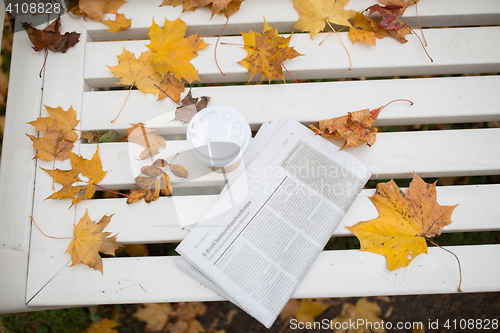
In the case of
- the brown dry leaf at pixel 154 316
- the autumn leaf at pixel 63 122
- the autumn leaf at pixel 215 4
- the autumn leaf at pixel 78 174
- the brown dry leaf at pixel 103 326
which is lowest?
the brown dry leaf at pixel 103 326

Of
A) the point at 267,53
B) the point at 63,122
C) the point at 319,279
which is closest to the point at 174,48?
the point at 267,53

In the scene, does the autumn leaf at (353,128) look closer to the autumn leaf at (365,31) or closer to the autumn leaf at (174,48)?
the autumn leaf at (365,31)

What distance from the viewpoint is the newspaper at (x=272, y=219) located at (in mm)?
668

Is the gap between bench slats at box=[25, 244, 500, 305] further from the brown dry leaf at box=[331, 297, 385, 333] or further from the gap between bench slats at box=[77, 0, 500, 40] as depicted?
the gap between bench slats at box=[77, 0, 500, 40]

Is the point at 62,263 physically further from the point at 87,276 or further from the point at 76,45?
the point at 76,45

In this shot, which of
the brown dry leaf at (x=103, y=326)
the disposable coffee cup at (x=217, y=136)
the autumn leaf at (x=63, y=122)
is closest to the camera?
the disposable coffee cup at (x=217, y=136)

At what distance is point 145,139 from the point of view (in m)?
0.75

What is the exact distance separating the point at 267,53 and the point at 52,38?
61 centimetres

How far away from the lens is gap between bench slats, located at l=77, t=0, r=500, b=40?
32.3 inches

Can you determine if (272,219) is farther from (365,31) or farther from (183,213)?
(365,31)

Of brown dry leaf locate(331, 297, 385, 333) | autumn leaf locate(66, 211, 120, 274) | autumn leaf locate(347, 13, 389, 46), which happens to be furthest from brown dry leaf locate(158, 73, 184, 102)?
brown dry leaf locate(331, 297, 385, 333)

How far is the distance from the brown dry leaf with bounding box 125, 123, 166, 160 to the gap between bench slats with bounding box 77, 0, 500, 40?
0.30m

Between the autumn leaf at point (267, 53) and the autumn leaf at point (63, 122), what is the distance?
48cm

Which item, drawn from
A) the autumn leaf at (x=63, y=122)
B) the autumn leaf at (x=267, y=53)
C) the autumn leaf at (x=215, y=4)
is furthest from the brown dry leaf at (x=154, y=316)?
the autumn leaf at (x=215, y=4)
